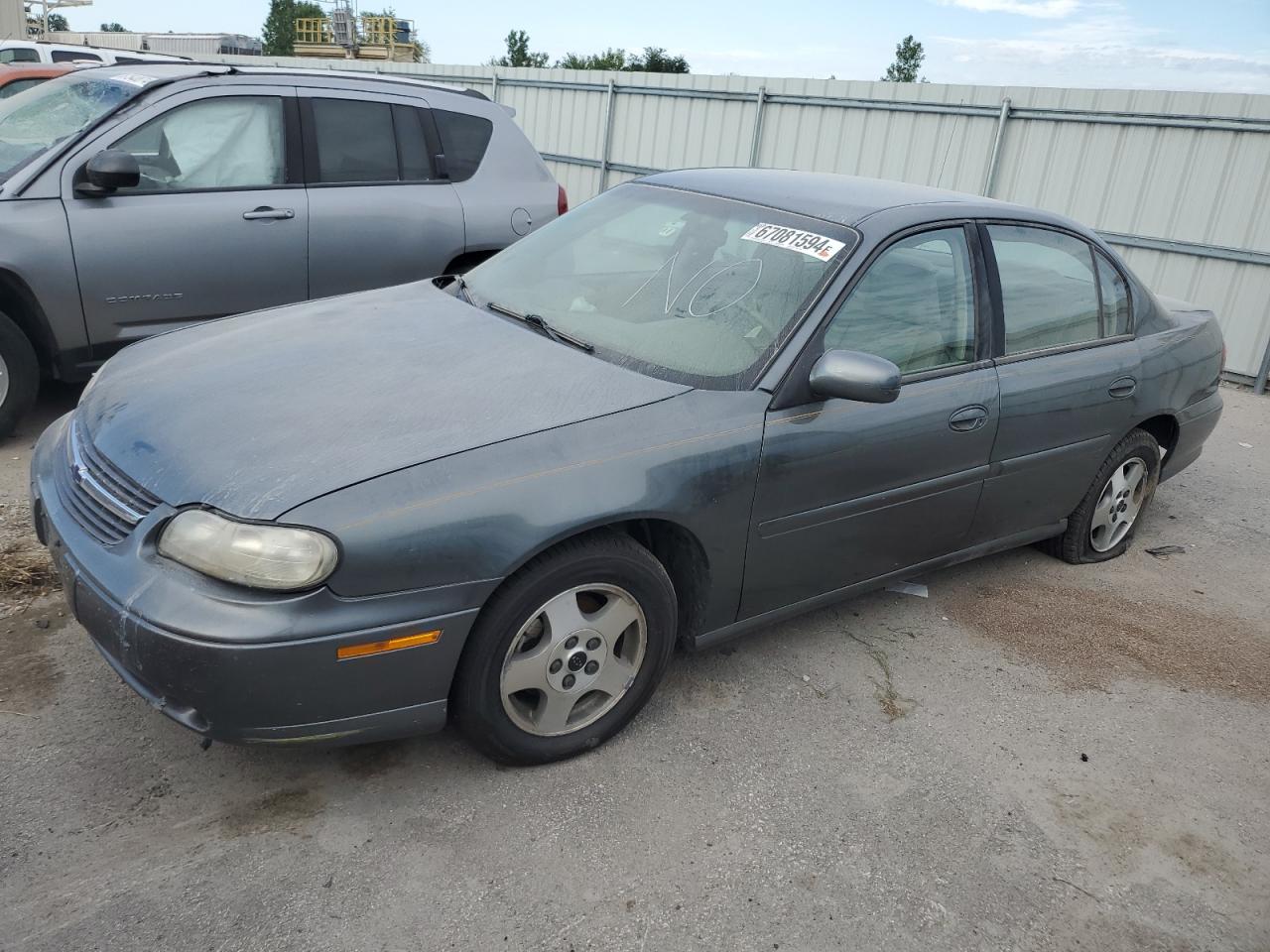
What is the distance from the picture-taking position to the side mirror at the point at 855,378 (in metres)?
3.00

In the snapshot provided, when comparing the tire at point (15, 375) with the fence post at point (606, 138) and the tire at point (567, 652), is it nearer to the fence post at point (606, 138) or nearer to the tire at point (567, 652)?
the tire at point (567, 652)

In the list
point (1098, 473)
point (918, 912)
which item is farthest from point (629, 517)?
point (1098, 473)

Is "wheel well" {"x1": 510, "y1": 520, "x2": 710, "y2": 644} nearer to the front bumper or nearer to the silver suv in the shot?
the front bumper

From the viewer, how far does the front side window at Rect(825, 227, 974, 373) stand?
3.34 meters

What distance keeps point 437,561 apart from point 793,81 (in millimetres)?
10842

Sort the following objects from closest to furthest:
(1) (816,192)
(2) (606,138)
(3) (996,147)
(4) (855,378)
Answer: (4) (855,378)
(1) (816,192)
(3) (996,147)
(2) (606,138)

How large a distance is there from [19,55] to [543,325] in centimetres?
1220

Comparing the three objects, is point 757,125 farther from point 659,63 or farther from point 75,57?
point 659,63

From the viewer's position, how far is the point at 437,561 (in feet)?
8.05

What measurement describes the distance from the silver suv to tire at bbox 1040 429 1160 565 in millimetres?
3688

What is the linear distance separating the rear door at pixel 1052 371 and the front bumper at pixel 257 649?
2363 millimetres

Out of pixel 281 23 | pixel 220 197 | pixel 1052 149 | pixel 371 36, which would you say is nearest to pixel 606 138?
pixel 1052 149

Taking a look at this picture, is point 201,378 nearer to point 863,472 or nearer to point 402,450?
point 402,450

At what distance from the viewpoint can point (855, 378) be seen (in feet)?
9.86
